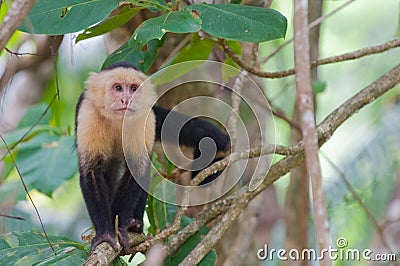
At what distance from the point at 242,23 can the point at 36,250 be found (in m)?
0.84

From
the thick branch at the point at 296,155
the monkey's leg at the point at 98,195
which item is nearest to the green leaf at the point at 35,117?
the monkey's leg at the point at 98,195

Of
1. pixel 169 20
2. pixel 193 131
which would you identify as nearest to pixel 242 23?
pixel 169 20

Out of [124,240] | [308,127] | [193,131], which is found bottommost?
[124,240]

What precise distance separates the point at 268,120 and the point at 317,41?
1.32 feet

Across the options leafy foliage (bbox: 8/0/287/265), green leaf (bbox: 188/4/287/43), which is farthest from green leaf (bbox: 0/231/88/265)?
green leaf (bbox: 188/4/287/43)

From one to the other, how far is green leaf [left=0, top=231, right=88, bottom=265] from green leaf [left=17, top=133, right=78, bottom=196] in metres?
0.56

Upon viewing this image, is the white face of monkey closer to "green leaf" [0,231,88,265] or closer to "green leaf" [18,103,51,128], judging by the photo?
"green leaf" [0,231,88,265]

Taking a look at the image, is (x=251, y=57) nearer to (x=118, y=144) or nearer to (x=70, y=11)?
(x=118, y=144)

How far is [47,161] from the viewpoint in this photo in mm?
2533

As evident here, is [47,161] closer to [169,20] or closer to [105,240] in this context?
[105,240]

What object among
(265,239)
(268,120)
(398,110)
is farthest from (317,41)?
(265,239)

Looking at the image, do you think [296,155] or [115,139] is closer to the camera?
[296,155]

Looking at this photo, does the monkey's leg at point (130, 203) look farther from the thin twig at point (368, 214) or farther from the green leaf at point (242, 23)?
the thin twig at point (368, 214)

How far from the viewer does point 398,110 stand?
325 cm
